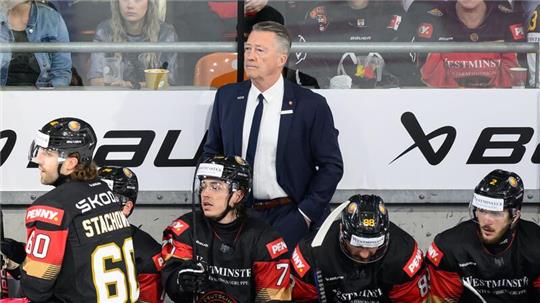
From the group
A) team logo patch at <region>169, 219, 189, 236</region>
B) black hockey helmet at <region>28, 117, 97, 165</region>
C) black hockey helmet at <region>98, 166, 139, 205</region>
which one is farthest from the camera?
black hockey helmet at <region>98, 166, 139, 205</region>

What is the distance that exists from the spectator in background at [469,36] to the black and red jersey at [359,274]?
1.31 metres

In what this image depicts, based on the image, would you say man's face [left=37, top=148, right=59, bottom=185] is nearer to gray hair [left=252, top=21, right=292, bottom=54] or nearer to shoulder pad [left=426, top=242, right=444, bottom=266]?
gray hair [left=252, top=21, right=292, bottom=54]

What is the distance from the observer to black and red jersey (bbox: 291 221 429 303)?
21.5 ft

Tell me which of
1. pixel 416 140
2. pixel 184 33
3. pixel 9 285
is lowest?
pixel 9 285

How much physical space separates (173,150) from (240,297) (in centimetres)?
122

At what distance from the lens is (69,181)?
5805 millimetres

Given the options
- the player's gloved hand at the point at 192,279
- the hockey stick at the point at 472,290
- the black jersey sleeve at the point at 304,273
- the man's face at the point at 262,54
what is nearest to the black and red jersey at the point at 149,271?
the player's gloved hand at the point at 192,279

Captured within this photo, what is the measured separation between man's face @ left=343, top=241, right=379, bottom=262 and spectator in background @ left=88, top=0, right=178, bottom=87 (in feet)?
5.19

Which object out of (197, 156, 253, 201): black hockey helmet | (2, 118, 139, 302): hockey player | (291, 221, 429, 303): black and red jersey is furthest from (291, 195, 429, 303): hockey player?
(2, 118, 139, 302): hockey player

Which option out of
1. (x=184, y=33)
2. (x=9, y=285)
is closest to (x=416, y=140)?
(x=184, y=33)

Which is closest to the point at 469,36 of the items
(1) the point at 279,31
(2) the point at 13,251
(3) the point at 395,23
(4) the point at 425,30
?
(4) the point at 425,30

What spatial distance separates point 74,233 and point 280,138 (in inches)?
63.1

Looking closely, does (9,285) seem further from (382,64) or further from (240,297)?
(382,64)

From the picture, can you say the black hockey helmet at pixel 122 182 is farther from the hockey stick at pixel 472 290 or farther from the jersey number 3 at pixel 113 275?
the hockey stick at pixel 472 290
